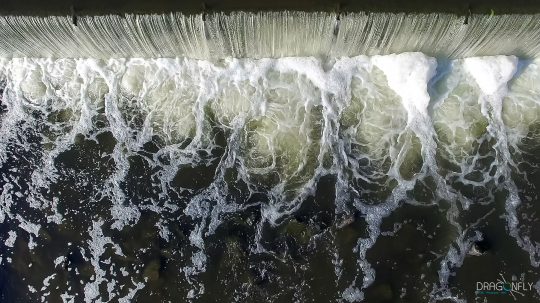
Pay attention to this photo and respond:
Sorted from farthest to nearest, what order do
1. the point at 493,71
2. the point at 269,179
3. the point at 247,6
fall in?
1. the point at 493,71
2. the point at 269,179
3. the point at 247,6

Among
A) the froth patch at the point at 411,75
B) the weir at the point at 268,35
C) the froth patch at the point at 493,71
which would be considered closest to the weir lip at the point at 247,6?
the weir at the point at 268,35

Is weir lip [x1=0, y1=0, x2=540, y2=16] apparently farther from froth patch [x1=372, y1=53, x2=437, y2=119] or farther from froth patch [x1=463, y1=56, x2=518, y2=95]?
froth patch [x1=463, y1=56, x2=518, y2=95]

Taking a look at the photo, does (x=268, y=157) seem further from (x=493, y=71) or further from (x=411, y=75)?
(x=493, y=71)

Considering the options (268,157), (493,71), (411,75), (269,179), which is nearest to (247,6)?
(268,157)

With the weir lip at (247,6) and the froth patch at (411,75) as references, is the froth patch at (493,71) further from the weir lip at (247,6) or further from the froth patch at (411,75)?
the weir lip at (247,6)

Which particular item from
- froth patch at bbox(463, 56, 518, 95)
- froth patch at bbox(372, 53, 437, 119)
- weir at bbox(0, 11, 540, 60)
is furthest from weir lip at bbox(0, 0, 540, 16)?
froth patch at bbox(463, 56, 518, 95)

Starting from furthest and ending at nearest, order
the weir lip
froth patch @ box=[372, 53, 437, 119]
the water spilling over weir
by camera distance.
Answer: froth patch @ box=[372, 53, 437, 119]
the water spilling over weir
the weir lip

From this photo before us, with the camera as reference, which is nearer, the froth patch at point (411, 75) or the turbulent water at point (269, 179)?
the turbulent water at point (269, 179)
